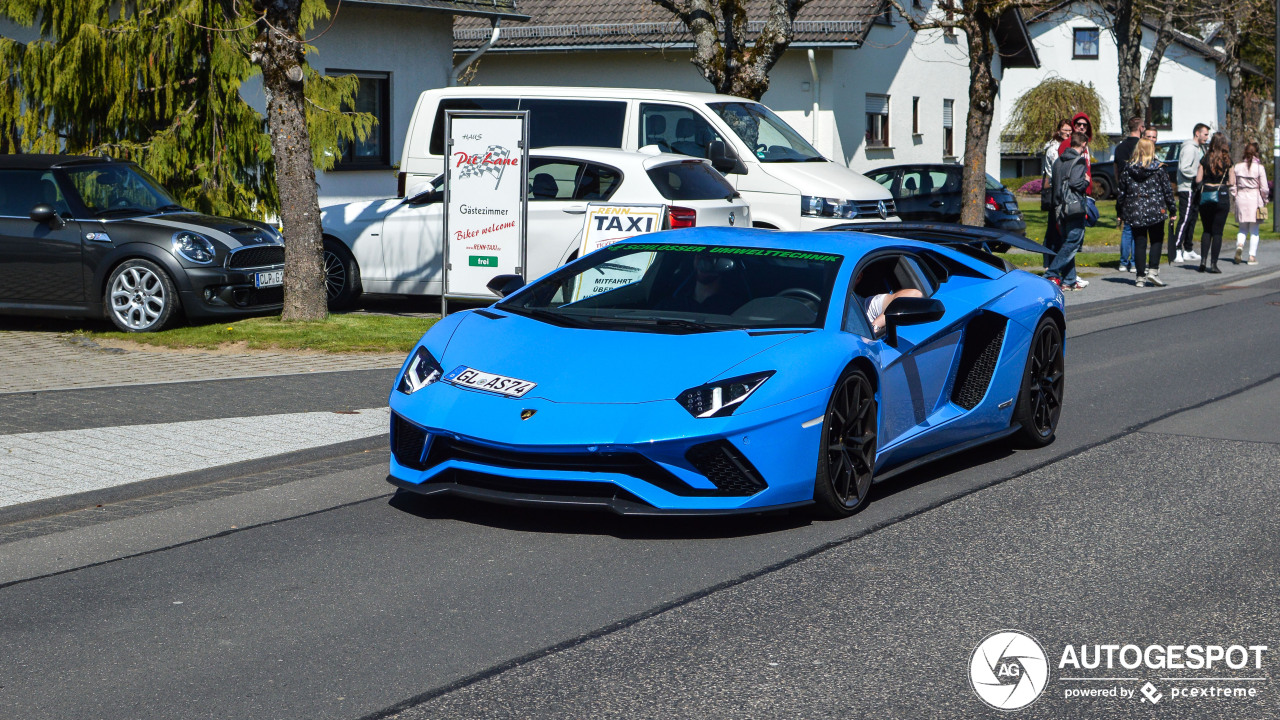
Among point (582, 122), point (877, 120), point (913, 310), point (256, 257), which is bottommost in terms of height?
point (913, 310)

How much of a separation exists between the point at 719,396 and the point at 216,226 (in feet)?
29.1

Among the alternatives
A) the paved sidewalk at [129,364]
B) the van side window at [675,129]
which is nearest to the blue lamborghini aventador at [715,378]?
the paved sidewalk at [129,364]

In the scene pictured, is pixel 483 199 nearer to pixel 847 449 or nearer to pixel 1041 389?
pixel 1041 389

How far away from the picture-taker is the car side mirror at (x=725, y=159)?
15781 millimetres

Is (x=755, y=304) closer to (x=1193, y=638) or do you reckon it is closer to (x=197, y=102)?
(x=1193, y=638)

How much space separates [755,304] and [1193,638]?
258 centimetres

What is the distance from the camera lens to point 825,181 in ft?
52.0

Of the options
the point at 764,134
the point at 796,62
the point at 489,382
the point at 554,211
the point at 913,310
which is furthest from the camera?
the point at 796,62

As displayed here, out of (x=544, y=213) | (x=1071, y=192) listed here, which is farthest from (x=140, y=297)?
(x=1071, y=192)

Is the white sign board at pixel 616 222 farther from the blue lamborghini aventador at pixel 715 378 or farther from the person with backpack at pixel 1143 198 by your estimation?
the person with backpack at pixel 1143 198

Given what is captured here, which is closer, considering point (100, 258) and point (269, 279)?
point (100, 258)

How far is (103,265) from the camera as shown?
12.8 metres

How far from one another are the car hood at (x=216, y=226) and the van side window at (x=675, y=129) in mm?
4659

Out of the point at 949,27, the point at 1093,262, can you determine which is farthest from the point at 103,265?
the point at 1093,262
